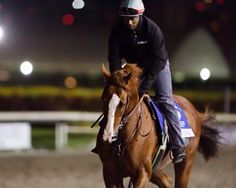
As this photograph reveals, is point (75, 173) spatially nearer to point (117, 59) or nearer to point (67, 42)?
point (117, 59)

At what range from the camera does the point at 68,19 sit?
31.1 m

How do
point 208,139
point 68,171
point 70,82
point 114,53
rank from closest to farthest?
point 114,53
point 208,139
point 68,171
point 70,82

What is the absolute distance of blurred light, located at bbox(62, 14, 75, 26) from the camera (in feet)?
99.7

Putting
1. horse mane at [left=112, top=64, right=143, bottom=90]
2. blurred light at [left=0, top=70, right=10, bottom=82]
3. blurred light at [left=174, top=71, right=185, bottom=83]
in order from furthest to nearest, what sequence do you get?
1. blurred light at [left=174, top=71, right=185, bottom=83]
2. blurred light at [left=0, top=70, right=10, bottom=82]
3. horse mane at [left=112, top=64, right=143, bottom=90]

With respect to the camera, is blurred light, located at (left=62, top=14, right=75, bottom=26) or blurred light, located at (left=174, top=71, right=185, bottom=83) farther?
blurred light, located at (left=62, top=14, right=75, bottom=26)

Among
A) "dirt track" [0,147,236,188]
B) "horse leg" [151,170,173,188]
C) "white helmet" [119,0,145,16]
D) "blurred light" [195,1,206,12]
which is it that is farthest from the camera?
"blurred light" [195,1,206,12]

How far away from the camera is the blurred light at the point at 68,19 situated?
30384mm

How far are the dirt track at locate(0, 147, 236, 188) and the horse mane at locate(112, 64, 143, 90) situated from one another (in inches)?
148

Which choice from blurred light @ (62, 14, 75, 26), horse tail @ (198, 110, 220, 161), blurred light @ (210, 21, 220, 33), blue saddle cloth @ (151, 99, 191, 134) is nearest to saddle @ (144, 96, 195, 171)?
blue saddle cloth @ (151, 99, 191, 134)

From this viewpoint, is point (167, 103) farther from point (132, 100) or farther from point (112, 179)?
point (112, 179)

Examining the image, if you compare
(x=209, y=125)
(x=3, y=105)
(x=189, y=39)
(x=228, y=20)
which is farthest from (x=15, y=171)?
(x=228, y=20)

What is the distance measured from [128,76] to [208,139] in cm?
269

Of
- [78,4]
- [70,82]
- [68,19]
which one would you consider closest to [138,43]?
[70,82]

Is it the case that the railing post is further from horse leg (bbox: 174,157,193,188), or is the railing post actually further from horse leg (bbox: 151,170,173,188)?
horse leg (bbox: 151,170,173,188)
